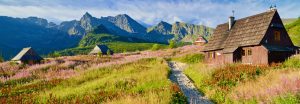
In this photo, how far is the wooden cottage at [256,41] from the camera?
33062 millimetres

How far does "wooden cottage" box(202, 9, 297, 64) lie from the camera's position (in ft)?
108

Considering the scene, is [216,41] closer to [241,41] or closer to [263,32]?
[241,41]

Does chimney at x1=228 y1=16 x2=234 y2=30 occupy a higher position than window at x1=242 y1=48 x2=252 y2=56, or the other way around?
chimney at x1=228 y1=16 x2=234 y2=30

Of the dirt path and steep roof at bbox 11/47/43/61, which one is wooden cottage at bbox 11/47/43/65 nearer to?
steep roof at bbox 11/47/43/61

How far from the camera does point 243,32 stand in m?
36.5

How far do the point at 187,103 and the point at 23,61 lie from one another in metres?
35.8

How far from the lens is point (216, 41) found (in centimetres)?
4100

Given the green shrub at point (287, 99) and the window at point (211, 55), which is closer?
the green shrub at point (287, 99)

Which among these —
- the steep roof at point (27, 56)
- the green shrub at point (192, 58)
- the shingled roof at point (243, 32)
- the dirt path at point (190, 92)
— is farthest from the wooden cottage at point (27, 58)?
the dirt path at point (190, 92)

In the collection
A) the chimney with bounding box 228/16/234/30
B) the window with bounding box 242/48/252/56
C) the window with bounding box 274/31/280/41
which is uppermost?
the chimney with bounding box 228/16/234/30

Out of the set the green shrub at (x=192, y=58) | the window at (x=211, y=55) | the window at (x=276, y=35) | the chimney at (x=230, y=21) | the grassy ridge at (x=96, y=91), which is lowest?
the grassy ridge at (x=96, y=91)

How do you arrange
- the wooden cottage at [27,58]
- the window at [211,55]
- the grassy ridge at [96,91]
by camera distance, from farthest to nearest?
1. the wooden cottage at [27,58]
2. the window at [211,55]
3. the grassy ridge at [96,91]

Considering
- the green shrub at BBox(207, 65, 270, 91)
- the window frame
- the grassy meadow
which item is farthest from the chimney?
the green shrub at BBox(207, 65, 270, 91)

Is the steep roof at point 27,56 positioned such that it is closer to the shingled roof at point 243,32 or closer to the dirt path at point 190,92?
the shingled roof at point 243,32
